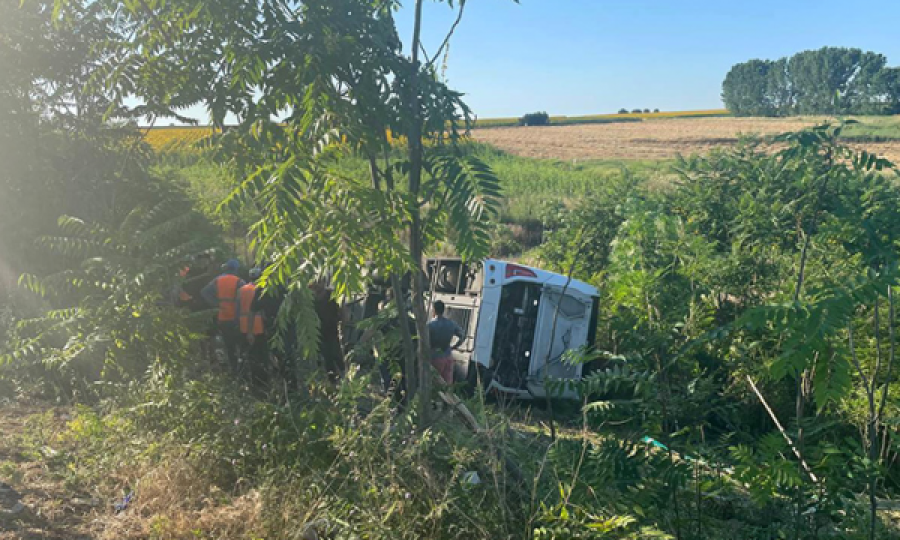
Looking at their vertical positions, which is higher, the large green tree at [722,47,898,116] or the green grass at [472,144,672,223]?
the large green tree at [722,47,898,116]

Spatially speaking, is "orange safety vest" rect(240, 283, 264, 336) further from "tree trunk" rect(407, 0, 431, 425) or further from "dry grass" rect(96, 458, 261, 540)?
"tree trunk" rect(407, 0, 431, 425)

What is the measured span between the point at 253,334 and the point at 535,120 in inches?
2909

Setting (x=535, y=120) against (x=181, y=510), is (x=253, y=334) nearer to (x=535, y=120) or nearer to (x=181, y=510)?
(x=181, y=510)

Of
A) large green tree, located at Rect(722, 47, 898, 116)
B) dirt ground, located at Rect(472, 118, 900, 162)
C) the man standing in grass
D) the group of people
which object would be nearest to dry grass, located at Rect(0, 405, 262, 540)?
the group of people

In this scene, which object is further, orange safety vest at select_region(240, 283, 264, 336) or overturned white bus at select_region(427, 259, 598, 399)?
overturned white bus at select_region(427, 259, 598, 399)

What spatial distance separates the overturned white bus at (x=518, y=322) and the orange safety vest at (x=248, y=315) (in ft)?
8.51

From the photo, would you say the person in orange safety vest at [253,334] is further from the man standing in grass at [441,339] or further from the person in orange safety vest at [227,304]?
the man standing in grass at [441,339]

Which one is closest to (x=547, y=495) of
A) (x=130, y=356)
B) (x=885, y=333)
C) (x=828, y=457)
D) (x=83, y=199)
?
(x=828, y=457)

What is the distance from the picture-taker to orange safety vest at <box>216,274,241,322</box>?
8641mm

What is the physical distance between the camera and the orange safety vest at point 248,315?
8.44 metres

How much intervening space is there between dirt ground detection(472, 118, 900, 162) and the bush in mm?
10459

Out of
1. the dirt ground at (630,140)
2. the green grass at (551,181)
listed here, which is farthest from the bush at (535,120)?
the green grass at (551,181)

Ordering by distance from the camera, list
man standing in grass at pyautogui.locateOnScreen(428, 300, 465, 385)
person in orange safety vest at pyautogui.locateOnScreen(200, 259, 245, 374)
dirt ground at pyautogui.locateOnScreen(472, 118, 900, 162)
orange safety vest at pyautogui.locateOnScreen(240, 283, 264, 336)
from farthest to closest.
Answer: dirt ground at pyautogui.locateOnScreen(472, 118, 900, 162)
person in orange safety vest at pyautogui.locateOnScreen(200, 259, 245, 374)
orange safety vest at pyautogui.locateOnScreen(240, 283, 264, 336)
man standing in grass at pyautogui.locateOnScreen(428, 300, 465, 385)

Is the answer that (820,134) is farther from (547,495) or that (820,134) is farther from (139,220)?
(139,220)
